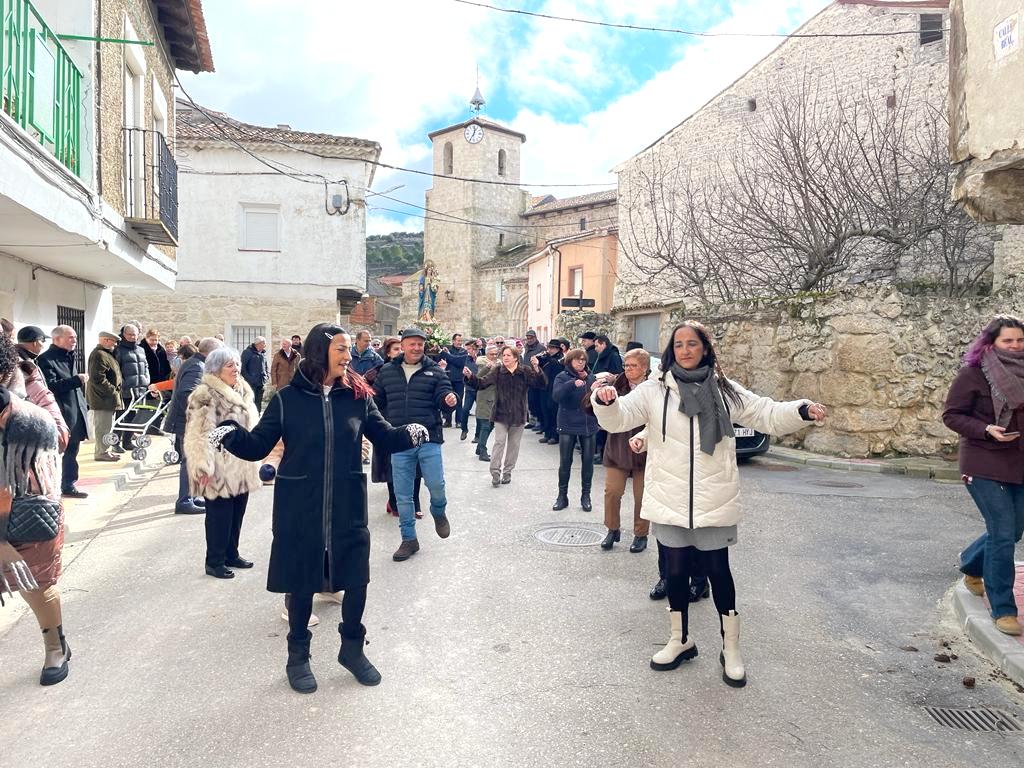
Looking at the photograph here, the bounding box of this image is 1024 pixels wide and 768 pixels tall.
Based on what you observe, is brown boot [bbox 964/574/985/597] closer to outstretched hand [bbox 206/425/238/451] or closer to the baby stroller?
outstretched hand [bbox 206/425/238/451]

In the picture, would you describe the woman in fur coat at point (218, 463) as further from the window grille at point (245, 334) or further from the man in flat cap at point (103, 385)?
the window grille at point (245, 334)

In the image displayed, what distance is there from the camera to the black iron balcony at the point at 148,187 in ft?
35.8

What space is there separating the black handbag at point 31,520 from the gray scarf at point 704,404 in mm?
3218

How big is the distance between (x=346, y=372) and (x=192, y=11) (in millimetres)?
11886

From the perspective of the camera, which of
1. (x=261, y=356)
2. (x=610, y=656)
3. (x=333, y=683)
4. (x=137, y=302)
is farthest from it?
(x=137, y=302)

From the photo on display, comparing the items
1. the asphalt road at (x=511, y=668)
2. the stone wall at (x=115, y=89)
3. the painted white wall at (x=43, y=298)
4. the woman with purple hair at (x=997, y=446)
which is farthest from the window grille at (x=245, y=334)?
the woman with purple hair at (x=997, y=446)

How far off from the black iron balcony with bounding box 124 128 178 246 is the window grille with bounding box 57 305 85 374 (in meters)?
1.73

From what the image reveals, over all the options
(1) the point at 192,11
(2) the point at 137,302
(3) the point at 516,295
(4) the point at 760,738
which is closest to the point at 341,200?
(2) the point at 137,302

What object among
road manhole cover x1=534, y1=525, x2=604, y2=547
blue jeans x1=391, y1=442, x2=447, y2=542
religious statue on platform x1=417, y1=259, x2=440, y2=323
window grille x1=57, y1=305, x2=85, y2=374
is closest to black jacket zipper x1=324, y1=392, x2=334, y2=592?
blue jeans x1=391, y1=442, x2=447, y2=542

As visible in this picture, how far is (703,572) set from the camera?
3.91 m

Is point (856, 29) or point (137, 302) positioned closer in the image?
point (856, 29)

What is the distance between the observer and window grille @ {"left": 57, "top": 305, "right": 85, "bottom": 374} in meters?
11.5

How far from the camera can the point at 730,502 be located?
3.79 m

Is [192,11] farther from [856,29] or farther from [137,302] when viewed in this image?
[856,29]
